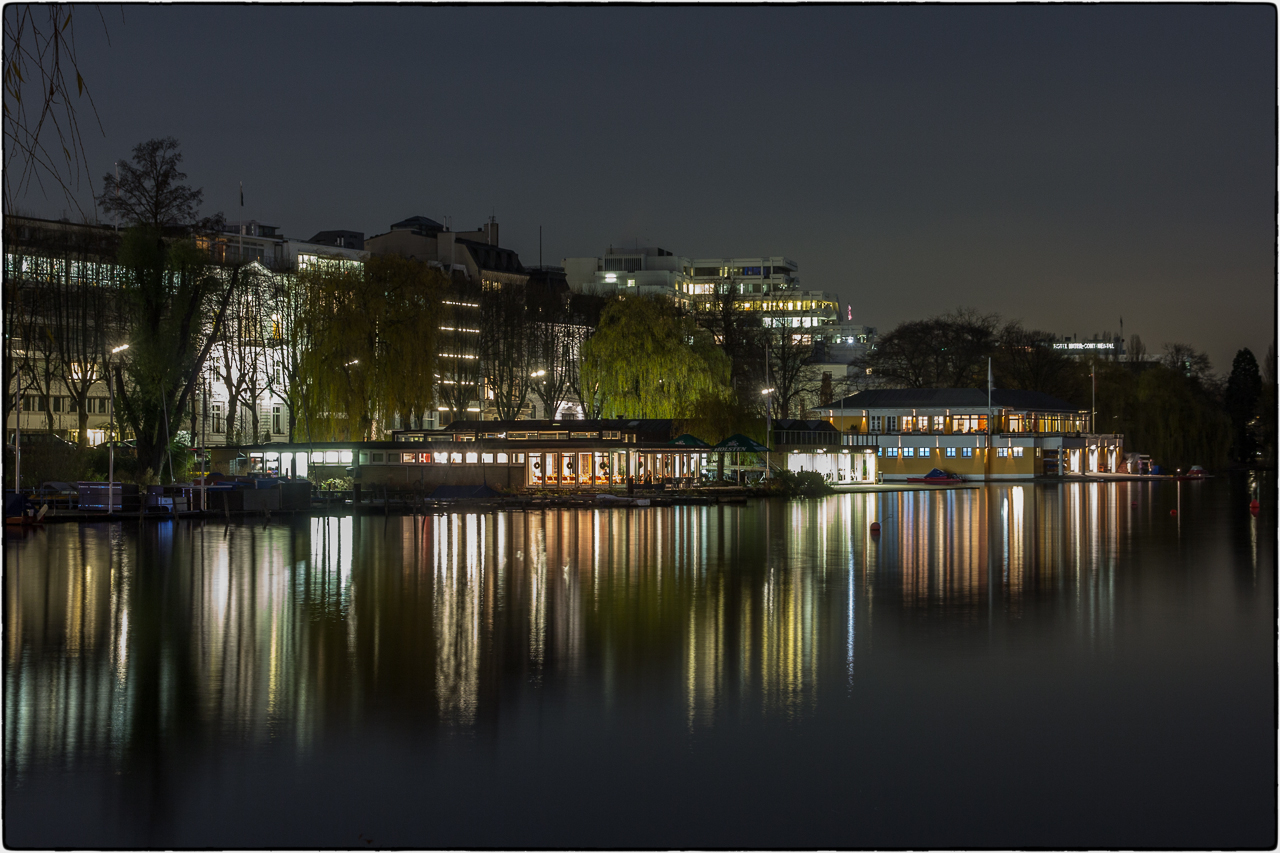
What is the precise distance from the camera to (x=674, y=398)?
240 ft

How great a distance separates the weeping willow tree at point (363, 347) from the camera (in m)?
61.1

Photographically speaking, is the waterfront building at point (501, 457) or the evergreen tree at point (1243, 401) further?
the evergreen tree at point (1243, 401)

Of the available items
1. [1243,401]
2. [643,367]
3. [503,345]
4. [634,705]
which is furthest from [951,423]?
[634,705]

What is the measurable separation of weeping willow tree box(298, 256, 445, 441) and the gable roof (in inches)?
1923

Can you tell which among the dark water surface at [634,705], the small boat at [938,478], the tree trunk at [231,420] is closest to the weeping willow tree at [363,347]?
the tree trunk at [231,420]

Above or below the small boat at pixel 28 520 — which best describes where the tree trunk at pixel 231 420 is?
above

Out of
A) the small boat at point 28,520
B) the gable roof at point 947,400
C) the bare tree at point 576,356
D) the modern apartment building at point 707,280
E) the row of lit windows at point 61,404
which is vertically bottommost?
the small boat at point 28,520

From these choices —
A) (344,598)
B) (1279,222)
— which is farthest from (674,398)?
(1279,222)

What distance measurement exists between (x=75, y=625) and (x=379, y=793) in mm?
10775

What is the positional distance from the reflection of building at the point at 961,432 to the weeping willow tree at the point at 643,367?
1076 inches

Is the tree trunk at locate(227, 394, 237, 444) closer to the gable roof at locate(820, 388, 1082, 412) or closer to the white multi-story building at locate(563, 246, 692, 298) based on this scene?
the gable roof at locate(820, 388, 1082, 412)

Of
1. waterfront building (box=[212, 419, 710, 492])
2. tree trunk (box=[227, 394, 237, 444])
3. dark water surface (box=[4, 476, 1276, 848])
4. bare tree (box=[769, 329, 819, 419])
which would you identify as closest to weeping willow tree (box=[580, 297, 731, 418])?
waterfront building (box=[212, 419, 710, 492])

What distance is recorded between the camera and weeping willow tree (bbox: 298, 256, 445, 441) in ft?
200

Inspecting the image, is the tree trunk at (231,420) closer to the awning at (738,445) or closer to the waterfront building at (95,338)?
the waterfront building at (95,338)
